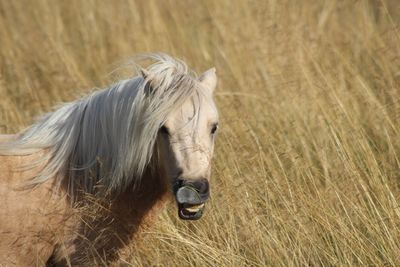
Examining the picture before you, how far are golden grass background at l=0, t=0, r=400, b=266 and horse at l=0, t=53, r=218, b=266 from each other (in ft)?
0.84

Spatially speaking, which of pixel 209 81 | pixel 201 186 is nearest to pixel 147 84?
pixel 209 81

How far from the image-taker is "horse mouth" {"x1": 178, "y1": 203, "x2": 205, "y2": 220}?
3352 millimetres

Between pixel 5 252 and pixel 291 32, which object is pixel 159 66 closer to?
pixel 5 252

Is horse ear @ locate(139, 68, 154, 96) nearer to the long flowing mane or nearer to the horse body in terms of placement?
the long flowing mane

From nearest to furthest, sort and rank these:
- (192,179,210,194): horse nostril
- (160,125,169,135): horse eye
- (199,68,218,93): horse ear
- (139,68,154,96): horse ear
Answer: (192,179,210,194): horse nostril → (160,125,169,135): horse eye → (139,68,154,96): horse ear → (199,68,218,93): horse ear

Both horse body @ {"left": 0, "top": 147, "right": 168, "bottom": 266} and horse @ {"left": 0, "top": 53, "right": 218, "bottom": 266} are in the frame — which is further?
horse body @ {"left": 0, "top": 147, "right": 168, "bottom": 266}

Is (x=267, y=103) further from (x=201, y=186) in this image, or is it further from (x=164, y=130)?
(x=201, y=186)

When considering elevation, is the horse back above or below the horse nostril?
below

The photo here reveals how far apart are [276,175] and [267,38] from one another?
233 centimetres

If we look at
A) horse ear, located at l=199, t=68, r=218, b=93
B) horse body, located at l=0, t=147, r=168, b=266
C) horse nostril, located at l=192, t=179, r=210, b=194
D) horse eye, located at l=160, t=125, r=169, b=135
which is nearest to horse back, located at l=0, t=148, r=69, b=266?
horse body, located at l=0, t=147, r=168, b=266

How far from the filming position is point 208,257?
3701 mm

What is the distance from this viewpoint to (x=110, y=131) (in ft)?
12.1

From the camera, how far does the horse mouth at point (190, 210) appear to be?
11.0 ft

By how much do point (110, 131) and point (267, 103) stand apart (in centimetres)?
206
